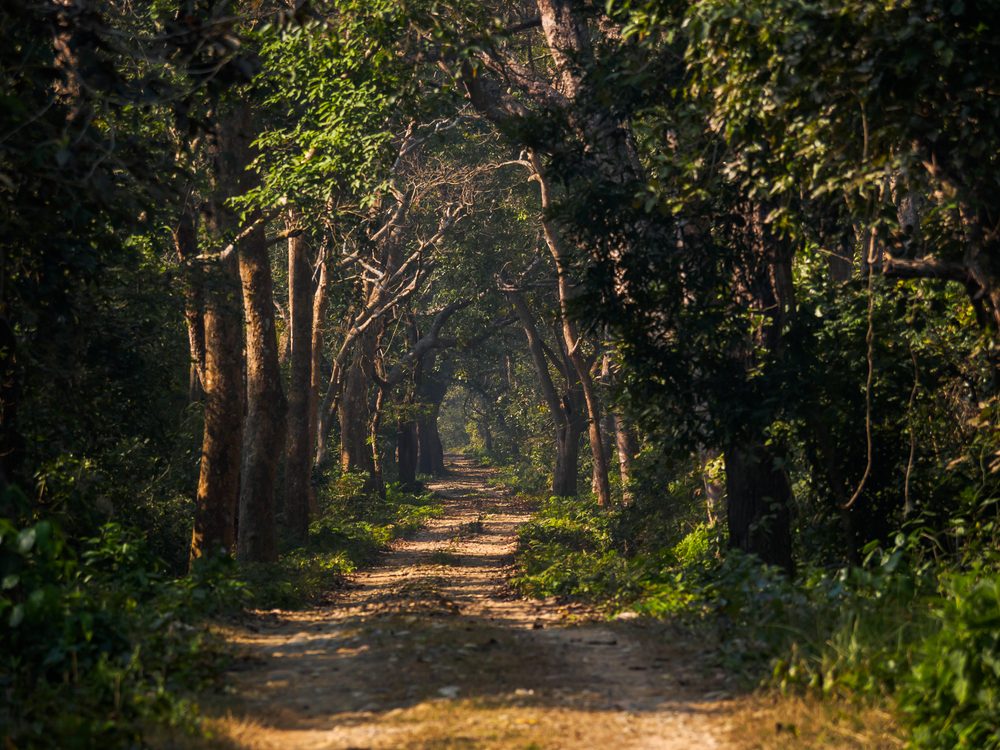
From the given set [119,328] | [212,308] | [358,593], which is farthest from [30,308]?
[358,593]

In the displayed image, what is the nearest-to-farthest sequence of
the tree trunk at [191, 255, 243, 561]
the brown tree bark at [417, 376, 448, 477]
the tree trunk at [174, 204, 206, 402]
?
the tree trunk at [174, 204, 206, 402], the tree trunk at [191, 255, 243, 561], the brown tree bark at [417, 376, 448, 477]

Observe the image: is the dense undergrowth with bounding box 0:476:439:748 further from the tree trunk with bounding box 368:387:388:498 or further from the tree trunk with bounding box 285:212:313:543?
the tree trunk with bounding box 368:387:388:498

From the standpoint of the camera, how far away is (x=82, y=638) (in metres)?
7.85

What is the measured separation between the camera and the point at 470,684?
8414mm

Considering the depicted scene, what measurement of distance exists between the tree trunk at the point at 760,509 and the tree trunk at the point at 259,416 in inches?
337

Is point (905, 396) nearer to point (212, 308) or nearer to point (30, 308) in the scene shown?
point (30, 308)

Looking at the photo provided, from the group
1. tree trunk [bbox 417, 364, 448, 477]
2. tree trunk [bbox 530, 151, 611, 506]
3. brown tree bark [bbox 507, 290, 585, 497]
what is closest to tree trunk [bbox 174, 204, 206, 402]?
tree trunk [bbox 530, 151, 611, 506]

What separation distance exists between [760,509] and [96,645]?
8.09m

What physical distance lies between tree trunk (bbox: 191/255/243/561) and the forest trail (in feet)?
15.0

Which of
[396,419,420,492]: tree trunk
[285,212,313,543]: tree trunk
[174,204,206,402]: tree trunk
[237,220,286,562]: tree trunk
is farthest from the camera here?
[396,419,420,492]: tree trunk

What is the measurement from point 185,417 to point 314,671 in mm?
13589

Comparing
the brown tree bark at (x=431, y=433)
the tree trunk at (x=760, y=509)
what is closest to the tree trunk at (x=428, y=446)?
the brown tree bark at (x=431, y=433)

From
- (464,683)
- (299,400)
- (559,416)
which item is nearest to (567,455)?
(559,416)

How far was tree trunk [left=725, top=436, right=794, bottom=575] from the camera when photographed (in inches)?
523
